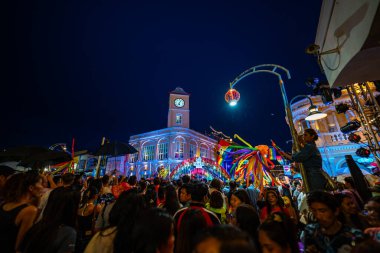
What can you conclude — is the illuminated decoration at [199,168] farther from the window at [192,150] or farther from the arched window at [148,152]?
the arched window at [148,152]

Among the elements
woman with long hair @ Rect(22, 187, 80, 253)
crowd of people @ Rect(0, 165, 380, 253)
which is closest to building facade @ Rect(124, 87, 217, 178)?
crowd of people @ Rect(0, 165, 380, 253)

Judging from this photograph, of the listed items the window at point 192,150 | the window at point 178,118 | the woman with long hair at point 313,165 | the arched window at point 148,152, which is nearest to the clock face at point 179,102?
the window at point 178,118

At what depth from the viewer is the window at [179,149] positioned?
3838 cm

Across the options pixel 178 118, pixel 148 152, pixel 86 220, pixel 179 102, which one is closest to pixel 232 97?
pixel 86 220

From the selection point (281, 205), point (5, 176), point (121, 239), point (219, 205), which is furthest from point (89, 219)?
point (281, 205)

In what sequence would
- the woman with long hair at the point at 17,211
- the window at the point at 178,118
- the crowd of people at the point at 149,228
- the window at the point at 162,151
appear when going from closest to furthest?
the crowd of people at the point at 149,228 < the woman with long hair at the point at 17,211 < the window at the point at 162,151 < the window at the point at 178,118

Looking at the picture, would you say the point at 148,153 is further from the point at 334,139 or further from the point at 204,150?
the point at 334,139

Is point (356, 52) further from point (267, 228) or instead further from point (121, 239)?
point (121, 239)

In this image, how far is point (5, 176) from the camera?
381 cm

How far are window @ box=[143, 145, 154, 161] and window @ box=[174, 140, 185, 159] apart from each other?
648 cm

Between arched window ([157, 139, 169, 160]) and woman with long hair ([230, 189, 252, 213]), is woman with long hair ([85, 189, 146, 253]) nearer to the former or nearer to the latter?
woman with long hair ([230, 189, 252, 213])

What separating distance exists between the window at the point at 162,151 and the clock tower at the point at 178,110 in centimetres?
543

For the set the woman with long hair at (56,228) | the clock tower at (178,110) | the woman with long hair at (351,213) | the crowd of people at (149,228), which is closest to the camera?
the crowd of people at (149,228)

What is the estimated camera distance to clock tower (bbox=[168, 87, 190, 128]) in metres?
43.0
